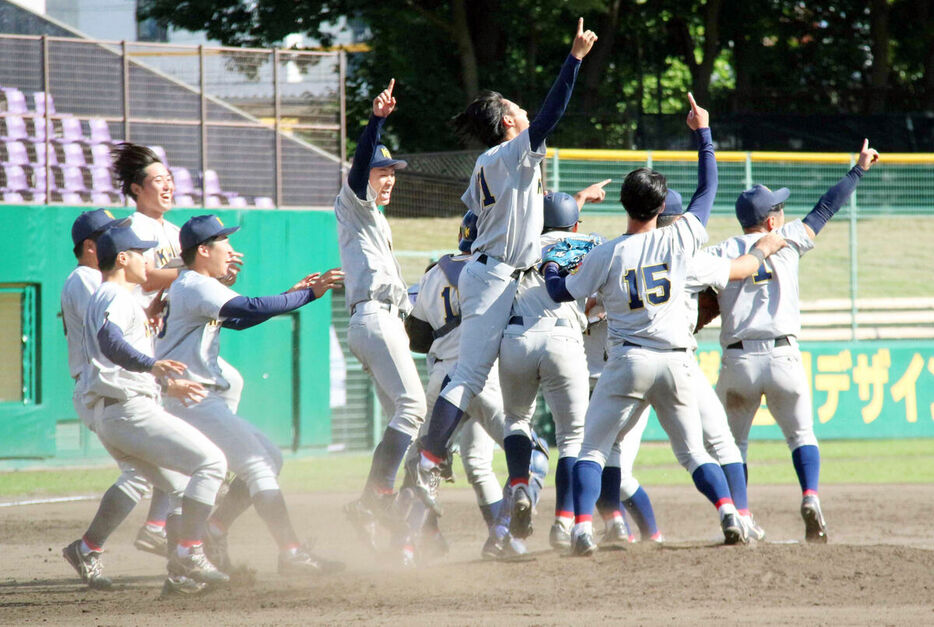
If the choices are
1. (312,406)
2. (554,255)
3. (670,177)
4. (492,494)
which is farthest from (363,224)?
(670,177)

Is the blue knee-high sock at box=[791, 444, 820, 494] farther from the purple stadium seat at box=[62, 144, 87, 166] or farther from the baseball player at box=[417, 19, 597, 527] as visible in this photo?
the purple stadium seat at box=[62, 144, 87, 166]

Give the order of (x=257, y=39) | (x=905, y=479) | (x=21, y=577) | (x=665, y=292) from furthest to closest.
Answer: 1. (x=257, y=39)
2. (x=905, y=479)
3. (x=21, y=577)
4. (x=665, y=292)

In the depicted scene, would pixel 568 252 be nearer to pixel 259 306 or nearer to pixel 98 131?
pixel 259 306

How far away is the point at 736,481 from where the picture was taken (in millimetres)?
6625

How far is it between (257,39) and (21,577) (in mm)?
Answer: 22391

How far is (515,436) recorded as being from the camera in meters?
6.47

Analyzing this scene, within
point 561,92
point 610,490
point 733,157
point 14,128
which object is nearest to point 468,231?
point 561,92

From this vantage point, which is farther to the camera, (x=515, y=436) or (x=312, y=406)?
(x=312, y=406)

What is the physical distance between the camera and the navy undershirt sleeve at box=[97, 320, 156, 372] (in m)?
5.59

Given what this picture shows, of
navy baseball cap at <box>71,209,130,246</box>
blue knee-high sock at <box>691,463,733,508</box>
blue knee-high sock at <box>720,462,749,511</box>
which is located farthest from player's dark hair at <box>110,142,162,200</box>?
blue knee-high sock at <box>720,462,749,511</box>

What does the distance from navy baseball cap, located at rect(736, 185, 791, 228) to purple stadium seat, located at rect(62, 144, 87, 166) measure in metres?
9.85

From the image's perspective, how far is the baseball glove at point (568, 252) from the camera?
600cm

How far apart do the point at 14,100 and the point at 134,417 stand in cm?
1002

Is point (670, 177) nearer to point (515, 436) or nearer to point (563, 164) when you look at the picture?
point (563, 164)
